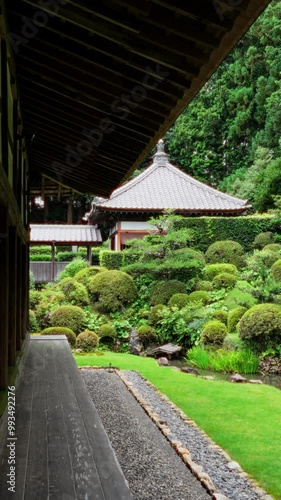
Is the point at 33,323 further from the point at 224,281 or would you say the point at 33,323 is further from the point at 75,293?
the point at 224,281

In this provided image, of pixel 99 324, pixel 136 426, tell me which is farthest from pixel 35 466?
pixel 99 324

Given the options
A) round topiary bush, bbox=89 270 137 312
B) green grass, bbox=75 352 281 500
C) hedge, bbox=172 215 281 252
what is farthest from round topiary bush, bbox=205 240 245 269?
green grass, bbox=75 352 281 500

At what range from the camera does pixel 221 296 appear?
15.8m

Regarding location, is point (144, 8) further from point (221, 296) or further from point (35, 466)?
point (221, 296)

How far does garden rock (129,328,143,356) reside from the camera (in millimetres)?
14516

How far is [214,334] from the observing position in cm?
1312

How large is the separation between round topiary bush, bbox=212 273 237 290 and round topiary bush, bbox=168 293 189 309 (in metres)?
1.39

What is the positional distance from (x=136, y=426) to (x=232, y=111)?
97.0 feet

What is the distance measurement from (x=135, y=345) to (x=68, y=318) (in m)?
2.02

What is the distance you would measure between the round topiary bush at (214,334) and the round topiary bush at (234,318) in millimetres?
429

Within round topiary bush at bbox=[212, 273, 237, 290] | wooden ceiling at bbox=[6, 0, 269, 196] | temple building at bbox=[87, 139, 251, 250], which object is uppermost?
temple building at bbox=[87, 139, 251, 250]

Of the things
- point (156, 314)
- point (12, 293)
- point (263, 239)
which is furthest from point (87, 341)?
point (263, 239)

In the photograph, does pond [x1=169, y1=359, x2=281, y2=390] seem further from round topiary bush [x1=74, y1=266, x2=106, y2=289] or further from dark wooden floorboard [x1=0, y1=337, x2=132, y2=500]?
round topiary bush [x1=74, y1=266, x2=106, y2=289]

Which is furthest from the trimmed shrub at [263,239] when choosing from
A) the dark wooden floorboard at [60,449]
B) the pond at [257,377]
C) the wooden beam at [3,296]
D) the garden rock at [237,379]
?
the wooden beam at [3,296]
